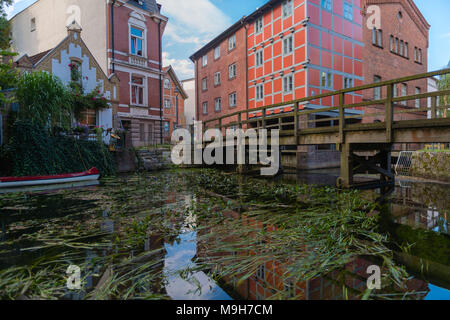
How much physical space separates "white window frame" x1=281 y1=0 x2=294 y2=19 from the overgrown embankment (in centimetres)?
1533

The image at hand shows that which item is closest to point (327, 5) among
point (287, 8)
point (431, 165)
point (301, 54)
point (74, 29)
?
point (287, 8)

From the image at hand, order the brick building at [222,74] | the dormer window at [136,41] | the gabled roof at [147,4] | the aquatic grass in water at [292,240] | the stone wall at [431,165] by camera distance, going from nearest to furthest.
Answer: the aquatic grass in water at [292,240], the stone wall at [431,165], the dormer window at [136,41], the gabled roof at [147,4], the brick building at [222,74]

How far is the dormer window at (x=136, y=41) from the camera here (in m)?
19.2

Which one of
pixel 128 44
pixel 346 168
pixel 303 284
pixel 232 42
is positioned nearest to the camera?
pixel 303 284

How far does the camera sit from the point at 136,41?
19484 millimetres

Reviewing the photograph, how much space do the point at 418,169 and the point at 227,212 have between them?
10186mm

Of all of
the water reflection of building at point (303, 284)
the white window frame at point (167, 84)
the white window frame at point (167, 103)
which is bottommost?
the water reflection of building at point (303, 284)

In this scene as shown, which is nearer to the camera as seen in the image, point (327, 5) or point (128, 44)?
point (327, 5)

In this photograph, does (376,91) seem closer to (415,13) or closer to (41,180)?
(415,13)

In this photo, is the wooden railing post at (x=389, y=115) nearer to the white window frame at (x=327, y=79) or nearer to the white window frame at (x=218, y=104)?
the white window frame at (x=327, y=79)

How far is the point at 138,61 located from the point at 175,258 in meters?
19.1

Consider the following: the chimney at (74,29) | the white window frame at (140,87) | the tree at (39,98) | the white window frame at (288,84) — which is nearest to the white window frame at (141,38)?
the white window frame at (140,87)

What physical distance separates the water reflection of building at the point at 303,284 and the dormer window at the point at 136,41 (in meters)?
20.1

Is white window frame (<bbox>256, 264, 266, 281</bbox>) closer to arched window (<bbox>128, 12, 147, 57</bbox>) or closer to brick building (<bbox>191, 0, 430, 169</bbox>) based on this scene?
brick building (<bbox>191, 0, 430, 169</bbox>)
